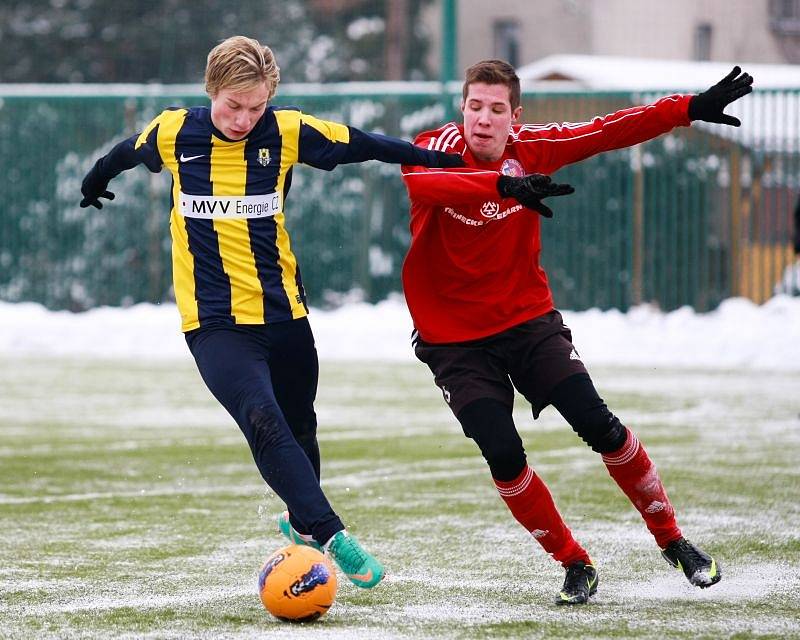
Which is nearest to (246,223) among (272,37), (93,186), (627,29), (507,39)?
(93,186)

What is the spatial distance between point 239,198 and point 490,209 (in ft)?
2.87

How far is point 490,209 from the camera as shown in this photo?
5797 millimetres

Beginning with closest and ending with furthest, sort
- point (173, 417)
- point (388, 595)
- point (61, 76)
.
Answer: point (388, 595) → point (173, 417) → point (61, 76)

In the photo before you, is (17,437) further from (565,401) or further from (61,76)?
(61,76)

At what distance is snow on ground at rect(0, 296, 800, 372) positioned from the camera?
1673 centimetres

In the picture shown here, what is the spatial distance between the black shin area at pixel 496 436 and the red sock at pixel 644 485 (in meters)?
0.35

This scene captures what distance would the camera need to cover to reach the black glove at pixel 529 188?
5.43m

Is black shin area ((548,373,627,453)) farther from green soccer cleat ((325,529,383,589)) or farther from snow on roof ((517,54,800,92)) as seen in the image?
snow on roof ((517,54,800,92))

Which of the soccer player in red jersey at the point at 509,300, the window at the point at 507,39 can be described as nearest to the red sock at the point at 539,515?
the soccer player in red jersey at the point at 509,300

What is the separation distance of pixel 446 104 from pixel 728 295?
3854mm

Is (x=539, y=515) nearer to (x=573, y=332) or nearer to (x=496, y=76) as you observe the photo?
(x=496, y=76)

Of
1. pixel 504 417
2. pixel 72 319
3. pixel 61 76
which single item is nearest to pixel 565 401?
pixel 504 417

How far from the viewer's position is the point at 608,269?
18719 millimetres

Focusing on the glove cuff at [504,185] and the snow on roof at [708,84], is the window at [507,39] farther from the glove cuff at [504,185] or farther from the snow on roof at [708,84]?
the glove cuff at [504,185]
